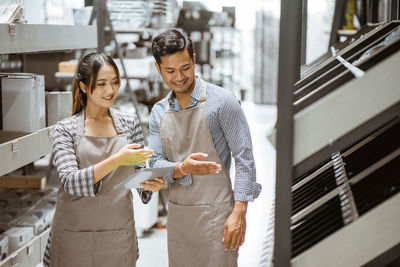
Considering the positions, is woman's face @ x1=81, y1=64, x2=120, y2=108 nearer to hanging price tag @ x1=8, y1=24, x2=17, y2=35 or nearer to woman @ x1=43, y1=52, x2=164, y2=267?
woman @ x1=43, y1=52, x2=164, y2=267

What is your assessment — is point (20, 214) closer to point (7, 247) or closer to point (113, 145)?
point (7, 247)

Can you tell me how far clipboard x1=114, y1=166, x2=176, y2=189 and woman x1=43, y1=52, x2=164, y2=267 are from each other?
201mm

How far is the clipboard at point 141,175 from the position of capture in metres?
2.04

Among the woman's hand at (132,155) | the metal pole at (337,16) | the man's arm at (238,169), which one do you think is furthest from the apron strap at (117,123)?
the metal pole at (337,16)

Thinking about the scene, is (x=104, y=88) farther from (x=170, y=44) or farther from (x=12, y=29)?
(x=12, y=29)

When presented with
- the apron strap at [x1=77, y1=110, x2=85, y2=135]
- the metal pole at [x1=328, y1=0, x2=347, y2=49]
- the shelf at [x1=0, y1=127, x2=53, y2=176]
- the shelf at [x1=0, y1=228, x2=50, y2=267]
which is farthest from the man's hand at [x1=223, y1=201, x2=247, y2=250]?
the metal pole at [x1=328, y1=0, x2=347, y2=49]

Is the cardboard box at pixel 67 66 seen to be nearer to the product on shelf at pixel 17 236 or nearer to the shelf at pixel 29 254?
the shelf at pixel 29 254

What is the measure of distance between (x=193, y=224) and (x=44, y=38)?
147cm

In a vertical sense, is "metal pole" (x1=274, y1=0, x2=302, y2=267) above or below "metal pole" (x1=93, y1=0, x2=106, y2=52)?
below

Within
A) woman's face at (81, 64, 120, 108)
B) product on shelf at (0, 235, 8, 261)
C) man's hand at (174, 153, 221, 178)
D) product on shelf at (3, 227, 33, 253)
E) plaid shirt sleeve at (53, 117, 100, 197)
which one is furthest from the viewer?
product on shelf at (3, 227, 33, 253)

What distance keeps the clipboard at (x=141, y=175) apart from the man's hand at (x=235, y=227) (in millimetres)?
308

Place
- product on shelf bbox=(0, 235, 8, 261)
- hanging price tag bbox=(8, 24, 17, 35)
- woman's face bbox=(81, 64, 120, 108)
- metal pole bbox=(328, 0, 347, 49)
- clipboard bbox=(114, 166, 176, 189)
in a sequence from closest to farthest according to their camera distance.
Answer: clipboard bbox=(114, 166, 176, 189), woman's face bbox=(81, 64, 120, 108), hanging price tag bbox=(8, 24, 17, 35), product on shelf bbox=(0, 235, 8, 261), metal pole bbox=(328, 0, 347, 49)

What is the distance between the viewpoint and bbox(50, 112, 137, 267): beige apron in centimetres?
244

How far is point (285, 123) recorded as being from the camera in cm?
138
